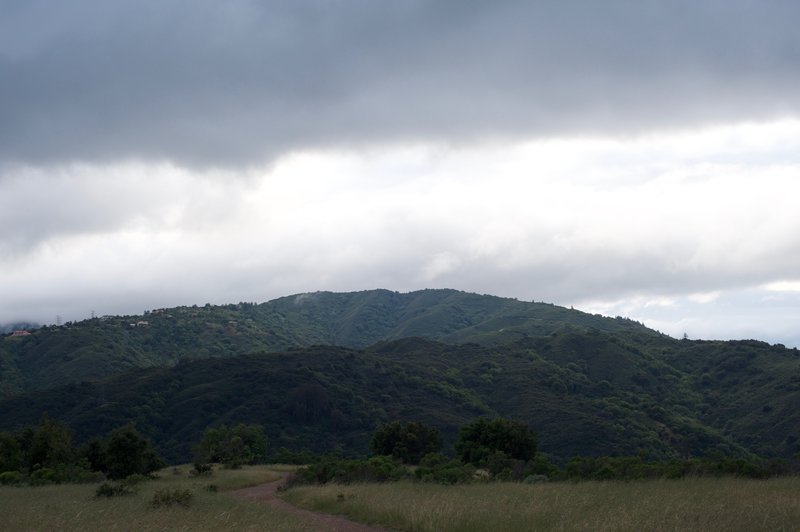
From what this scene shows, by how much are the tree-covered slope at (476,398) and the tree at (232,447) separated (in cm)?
2029

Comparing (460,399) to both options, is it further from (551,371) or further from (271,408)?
(271,408)

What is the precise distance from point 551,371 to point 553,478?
96.2m

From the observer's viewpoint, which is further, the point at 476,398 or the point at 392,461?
the point at 476,398

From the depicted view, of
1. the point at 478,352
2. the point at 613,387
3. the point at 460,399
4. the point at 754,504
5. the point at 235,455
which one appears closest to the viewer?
the point at 754,504

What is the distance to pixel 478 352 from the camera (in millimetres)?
149125

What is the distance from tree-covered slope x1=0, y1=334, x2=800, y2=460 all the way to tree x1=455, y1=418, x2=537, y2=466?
3850cm

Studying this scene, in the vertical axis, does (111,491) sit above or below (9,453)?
above

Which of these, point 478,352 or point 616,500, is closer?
point 616,500

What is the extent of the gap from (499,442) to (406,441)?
902cm

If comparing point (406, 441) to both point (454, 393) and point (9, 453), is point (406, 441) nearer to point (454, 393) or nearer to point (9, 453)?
point (9, 453)

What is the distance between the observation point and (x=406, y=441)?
56.3 metres

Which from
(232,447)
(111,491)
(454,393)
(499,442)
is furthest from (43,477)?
(454,393)

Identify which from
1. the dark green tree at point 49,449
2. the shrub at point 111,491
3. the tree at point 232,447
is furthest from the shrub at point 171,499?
the dark green tree at point 49,449

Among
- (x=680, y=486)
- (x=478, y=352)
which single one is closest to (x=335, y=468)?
(x=680, y=486)
